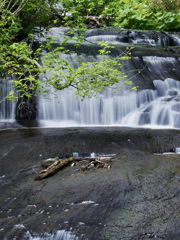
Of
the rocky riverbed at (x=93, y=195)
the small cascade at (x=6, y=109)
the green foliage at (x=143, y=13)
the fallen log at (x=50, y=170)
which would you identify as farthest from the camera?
the green foliage at (x=143, y=13)

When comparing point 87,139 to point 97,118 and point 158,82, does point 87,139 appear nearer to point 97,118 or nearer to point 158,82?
point 97,118

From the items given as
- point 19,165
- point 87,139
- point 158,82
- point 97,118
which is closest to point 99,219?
point 19,165

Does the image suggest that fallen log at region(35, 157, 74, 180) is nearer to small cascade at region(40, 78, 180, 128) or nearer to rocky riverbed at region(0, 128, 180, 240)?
rocky riverbed at region(0, 128, 180, 240)

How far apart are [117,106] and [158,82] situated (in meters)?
1.76

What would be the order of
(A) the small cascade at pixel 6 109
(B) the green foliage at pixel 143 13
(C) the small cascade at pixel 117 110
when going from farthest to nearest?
(B) the green foliage at pixel 143 13 → (A) the small cascade at pixel 6 109 → (C) the small cascade at pixel 117 110

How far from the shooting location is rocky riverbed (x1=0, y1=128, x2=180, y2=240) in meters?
2.27

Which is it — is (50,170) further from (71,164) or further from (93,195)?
(93,195)

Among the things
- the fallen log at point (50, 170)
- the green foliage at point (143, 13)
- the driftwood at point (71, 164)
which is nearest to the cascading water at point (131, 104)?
the driftwood at point (71, 164)

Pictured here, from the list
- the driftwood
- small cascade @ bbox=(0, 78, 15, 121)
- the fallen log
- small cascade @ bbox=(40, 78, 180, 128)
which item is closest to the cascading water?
small cascade @ bbox=(40, 78, 180, 128)

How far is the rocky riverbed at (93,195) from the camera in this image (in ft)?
7.46

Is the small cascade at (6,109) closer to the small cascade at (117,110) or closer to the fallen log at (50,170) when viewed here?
the small cascade at (117,110)

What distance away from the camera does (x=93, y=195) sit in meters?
2.87

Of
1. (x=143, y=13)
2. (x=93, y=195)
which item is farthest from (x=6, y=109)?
(x=143, y=13)

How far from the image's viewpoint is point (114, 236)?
2139mm
